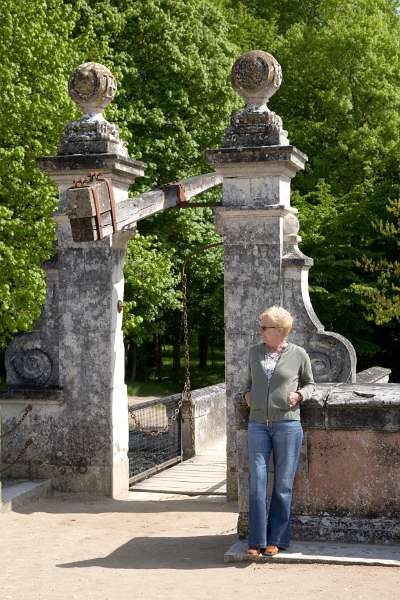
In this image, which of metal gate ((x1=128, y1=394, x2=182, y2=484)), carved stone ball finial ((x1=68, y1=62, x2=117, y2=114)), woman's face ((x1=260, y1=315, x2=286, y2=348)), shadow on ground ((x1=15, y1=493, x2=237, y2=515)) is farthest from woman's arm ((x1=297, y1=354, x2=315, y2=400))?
metal gate ((x1=128, y1=394, x2=182, y2=484))

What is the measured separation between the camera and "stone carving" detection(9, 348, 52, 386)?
10.2 m

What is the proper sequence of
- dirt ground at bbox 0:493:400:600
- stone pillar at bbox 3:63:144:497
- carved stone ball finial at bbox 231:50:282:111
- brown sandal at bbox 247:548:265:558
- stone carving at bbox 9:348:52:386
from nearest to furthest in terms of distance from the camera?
dirt ground at bbox 0:493:400:600 → brown sandal at bbox 247:548:265:558 → carved stone ball finial at bbox 231:50:282:111 → stone pillar at bbox 3:63:144:497 → stone carving at bbox 9:348:52:386

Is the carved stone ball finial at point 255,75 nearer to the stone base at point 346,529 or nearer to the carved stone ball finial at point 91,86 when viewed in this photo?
the carved stone ball finial at point 91,86

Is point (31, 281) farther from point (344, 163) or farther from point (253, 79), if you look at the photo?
point (344, 163)

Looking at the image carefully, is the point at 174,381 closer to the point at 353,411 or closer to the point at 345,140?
the point at 345,140

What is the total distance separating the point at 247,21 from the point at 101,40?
10507 millimetres

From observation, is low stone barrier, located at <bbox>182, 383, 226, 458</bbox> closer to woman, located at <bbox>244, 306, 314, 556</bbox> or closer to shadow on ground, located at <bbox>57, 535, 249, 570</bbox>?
shadow on ground, located at <bbox>57, 535, 249, 570</bbox>

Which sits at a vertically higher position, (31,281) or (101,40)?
(101,40)

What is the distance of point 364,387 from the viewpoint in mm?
7820

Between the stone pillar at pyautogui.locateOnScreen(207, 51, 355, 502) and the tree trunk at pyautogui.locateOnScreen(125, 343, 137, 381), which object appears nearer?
the stone pillar at pyautogui.locateOnScreen(207, 51, 355, 502)

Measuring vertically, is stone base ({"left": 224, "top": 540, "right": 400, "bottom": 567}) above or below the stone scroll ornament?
below

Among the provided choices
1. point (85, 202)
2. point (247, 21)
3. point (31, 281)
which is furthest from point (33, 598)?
point (247, 21)

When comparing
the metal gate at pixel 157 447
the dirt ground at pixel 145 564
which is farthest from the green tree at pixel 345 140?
the dirt ground at pixel 145 564

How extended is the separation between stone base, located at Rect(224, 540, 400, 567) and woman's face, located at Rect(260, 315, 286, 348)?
1.47m
